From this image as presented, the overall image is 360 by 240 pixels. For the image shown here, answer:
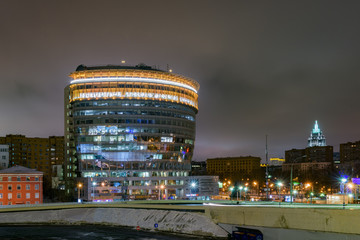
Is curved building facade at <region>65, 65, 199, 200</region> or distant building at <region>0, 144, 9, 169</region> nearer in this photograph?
curved building facade at <region>65, 65, 199, 200</region>

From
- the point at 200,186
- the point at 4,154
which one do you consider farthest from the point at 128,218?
the point at 4,154

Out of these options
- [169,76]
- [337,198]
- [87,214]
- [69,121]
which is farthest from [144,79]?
[337,198]

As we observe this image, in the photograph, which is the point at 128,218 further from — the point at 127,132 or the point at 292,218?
the point at 127,132

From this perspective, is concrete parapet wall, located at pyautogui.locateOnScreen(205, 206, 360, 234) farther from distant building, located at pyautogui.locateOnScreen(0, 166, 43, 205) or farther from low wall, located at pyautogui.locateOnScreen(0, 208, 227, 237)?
distant building, located at pyautogui.locateOnScreen(0, 166, 43, 205)

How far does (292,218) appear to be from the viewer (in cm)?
5066

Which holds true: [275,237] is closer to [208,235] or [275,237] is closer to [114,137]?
[208,235]

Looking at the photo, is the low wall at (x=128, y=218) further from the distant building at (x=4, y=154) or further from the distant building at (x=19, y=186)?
the distant building at (x=4, y=154)

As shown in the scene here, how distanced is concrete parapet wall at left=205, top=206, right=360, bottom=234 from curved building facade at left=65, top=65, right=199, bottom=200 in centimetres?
8516

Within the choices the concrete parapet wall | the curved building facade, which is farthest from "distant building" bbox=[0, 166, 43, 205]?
the concrete parapet wall

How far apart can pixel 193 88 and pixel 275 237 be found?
123 m

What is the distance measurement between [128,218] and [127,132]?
76.8m

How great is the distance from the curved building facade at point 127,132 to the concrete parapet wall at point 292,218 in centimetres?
8516

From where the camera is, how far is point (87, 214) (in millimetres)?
77812

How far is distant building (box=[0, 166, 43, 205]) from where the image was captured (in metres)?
115
